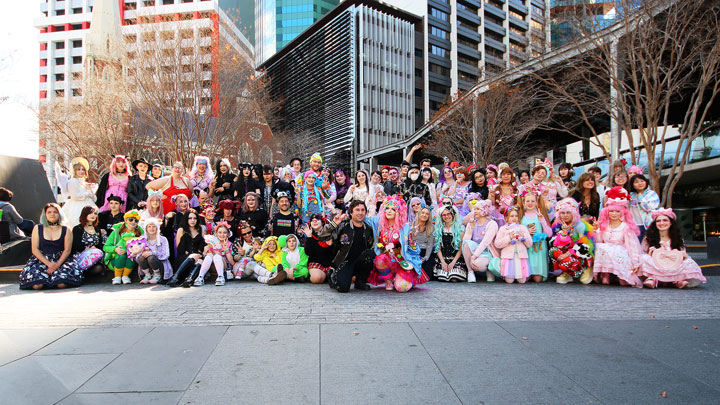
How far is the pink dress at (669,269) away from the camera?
22.0 feet

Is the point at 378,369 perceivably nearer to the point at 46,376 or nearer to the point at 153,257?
the point at 46,376

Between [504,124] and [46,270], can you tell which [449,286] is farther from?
[504,124]

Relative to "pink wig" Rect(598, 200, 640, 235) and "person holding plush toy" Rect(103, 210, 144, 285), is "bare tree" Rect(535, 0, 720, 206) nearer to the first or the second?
"pink wig" Rect(598, 200, 640, 235)

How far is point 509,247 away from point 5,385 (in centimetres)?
697

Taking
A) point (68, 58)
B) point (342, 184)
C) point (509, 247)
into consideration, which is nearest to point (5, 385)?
point (509, 247)

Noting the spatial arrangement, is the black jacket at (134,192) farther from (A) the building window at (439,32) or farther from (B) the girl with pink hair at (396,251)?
(A) the building window at (439,32)

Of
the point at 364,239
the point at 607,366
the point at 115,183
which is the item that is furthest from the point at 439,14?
the point at 607,366

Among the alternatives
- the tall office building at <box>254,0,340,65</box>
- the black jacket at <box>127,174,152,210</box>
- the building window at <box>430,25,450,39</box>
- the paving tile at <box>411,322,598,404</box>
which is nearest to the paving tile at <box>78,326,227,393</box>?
the paving tile at <box>411,322,598,404</box>

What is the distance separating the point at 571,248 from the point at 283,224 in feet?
17.6

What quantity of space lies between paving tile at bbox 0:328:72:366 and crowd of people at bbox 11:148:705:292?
8.90 feet

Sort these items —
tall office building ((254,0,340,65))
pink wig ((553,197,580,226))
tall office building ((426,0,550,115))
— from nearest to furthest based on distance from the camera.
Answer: pink wig ((553,197,580,226))
tall office building ((426,0,550,115))
tall office building ((254,0,340,65))

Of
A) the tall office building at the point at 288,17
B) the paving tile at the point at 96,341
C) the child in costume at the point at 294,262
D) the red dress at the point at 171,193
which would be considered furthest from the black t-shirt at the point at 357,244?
the tall office building at the point at 288,17

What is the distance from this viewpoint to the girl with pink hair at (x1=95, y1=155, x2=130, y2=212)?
867cm

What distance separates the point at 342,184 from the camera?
10266 mm
